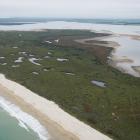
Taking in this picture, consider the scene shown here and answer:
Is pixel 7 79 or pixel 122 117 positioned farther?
pixel 7 79

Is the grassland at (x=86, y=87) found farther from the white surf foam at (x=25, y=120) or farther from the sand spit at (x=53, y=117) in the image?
the white surf foam at (x=25, y=120)

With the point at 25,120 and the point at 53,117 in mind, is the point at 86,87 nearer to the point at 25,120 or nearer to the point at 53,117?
the point at 53,117

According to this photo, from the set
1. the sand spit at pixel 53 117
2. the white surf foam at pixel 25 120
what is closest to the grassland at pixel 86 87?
the sand spit at pixel 53 117

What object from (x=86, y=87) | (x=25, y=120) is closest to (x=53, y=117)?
(x=25, y=120)

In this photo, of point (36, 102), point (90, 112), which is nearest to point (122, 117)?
point (90, 112)

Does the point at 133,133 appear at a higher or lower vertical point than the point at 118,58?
higher

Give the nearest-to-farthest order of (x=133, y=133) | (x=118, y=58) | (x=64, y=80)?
1. (x=133, y=133)
2. (x=64, y=80)
3. (x=118, y=58)

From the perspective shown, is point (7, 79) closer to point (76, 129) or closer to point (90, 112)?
point (90, 112)

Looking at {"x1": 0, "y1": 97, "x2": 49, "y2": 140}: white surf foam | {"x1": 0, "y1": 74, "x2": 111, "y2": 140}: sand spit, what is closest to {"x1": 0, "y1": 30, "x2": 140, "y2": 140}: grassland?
{"x1": 0, "y1": 74, "x2": 111, "y2": 140}: sand spit
